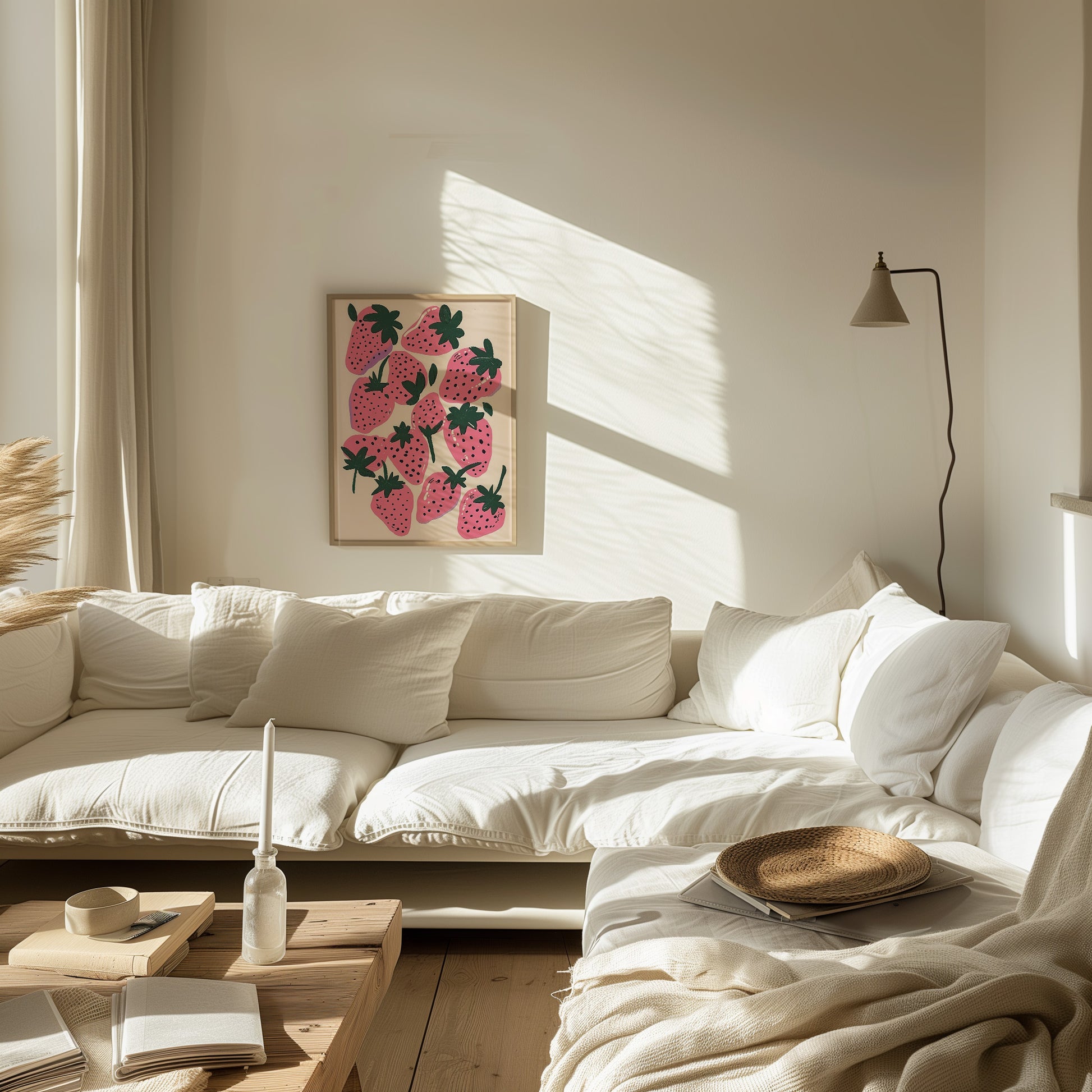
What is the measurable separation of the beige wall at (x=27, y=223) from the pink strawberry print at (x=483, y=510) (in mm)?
1409

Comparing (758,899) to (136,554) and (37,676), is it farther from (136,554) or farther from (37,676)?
(136,554)

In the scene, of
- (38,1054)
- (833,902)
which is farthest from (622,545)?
(38,1054)

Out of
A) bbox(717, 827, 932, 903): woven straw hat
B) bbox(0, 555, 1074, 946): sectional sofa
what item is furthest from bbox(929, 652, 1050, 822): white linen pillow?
bbox(717, 827, 932, 903): woven straw hat

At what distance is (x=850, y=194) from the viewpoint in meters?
3.75

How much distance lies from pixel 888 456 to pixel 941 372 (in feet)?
1.15

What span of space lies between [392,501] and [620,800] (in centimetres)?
172

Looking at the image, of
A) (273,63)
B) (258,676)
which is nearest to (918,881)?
(258,676)

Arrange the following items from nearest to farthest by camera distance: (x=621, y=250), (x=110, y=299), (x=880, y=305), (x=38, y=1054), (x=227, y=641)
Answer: (x=38, y=1054), (x=227, y=641), (x=880, y=305), (x=110, y=299), (x=621, y=250)

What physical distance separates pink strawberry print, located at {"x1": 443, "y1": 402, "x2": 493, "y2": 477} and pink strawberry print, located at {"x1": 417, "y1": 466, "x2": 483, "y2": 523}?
8 centimetres

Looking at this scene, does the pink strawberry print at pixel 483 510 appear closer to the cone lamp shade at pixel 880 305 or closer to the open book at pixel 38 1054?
the cone lamp shade at pixel 880 305

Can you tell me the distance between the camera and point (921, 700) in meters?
2.46

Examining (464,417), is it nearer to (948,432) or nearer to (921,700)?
(948,432)

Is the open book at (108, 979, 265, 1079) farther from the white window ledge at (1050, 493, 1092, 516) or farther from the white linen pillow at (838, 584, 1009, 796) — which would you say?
the white window ledge at (1050, 493, 1092, 516)

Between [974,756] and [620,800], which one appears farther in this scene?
[620,800]
